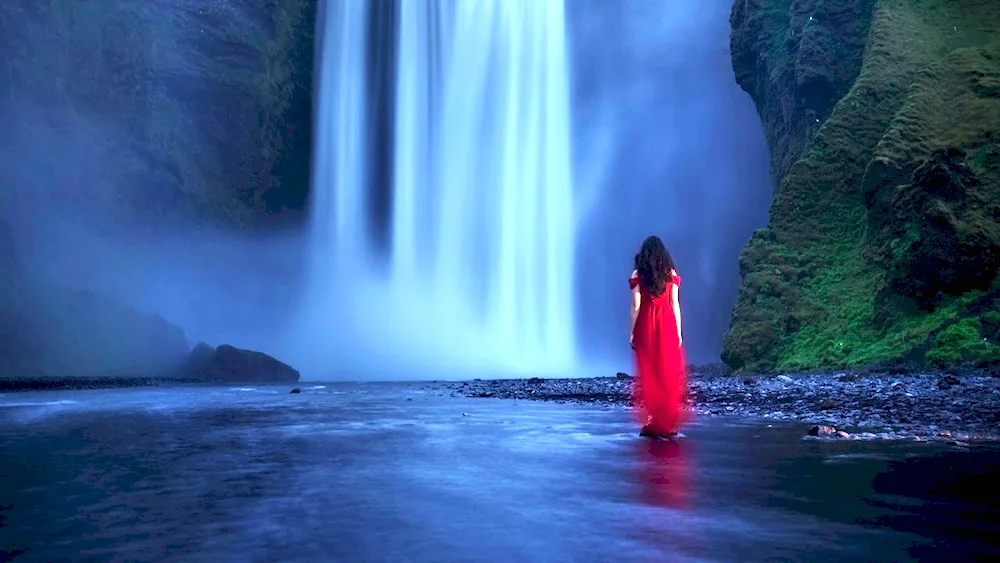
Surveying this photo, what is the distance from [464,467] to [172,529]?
2.65 m

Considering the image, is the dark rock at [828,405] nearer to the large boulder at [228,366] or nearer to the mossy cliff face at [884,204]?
the mossy cliff face at [884,204]

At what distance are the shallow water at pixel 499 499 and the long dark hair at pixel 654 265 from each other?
1.63 metres

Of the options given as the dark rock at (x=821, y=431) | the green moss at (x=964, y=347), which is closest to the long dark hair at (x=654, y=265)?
the dark rock at (x=821, y=431)

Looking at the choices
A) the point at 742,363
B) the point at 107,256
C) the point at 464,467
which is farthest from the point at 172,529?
the point at 107,256

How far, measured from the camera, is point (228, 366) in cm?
4494

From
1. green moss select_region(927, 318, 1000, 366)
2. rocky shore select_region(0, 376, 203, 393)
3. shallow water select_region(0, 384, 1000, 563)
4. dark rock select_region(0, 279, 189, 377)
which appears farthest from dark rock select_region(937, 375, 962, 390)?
dark rock select_region(0, 279, 189, 377)

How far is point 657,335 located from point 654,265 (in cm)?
78

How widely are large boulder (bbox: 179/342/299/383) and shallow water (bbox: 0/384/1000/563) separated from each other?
126 ft

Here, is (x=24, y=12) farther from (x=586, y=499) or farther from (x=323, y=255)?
(x=586, y=499)

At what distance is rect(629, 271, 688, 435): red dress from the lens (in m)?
7.60

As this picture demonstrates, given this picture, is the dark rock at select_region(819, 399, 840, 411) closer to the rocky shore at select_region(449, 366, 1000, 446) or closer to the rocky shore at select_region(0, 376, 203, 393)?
the rocky shore at select_region(449, 366, 1000, 446)

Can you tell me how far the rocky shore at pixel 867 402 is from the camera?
7.53 metres

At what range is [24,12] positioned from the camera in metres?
45.3

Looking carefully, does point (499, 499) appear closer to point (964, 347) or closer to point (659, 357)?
point (659, 357)
